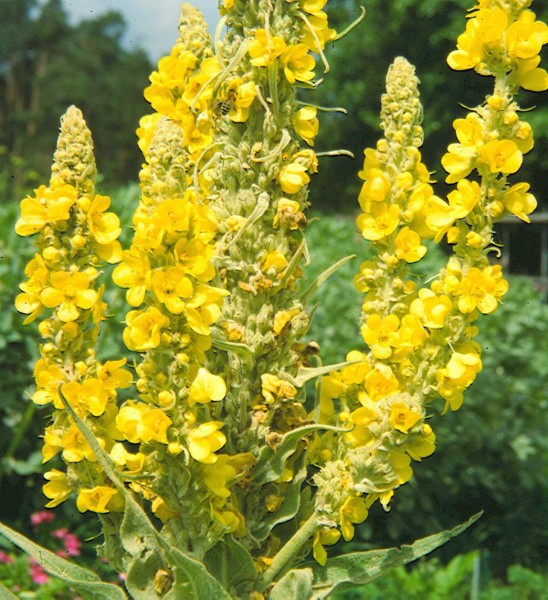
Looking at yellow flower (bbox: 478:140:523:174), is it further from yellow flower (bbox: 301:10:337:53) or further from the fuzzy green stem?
the fuzzy green stem

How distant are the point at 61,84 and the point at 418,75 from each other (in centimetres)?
1455

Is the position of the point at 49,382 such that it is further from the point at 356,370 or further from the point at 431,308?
the point at 431,308

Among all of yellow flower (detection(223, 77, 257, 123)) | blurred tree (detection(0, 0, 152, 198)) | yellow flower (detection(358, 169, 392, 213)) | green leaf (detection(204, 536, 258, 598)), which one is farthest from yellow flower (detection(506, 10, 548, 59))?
blurred tree (detection(0, 0, 152, 198))

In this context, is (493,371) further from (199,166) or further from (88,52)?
(88,52)

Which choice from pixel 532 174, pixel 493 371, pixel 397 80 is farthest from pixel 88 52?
pixel 397 80

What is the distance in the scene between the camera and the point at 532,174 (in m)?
15.3

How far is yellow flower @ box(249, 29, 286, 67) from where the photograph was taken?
1.17m

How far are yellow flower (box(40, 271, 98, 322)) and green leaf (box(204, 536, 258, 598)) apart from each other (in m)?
0.39

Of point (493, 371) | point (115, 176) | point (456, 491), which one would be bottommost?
point (456, 491)

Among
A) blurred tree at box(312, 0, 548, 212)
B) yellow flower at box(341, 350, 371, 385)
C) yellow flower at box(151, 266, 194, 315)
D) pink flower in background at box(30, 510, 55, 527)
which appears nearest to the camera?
yellow flower at box(151, 266, 194, 315)

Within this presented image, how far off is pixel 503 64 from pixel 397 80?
0.18 meters

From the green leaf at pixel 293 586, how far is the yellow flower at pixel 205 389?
0.30 meters

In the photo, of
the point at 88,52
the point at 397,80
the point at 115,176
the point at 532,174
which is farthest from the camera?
the point at 88,52

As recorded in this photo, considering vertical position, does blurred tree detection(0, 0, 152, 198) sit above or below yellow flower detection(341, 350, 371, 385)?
above
